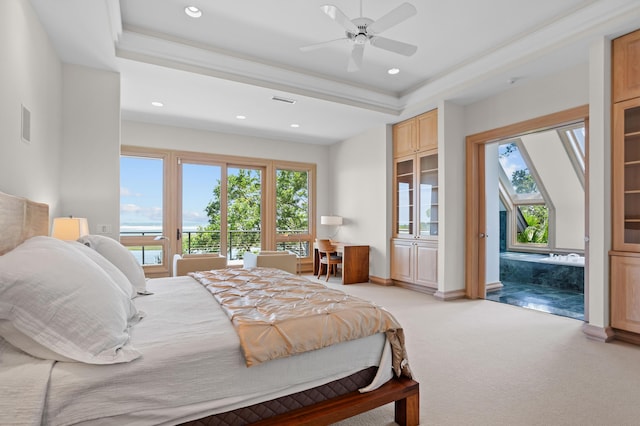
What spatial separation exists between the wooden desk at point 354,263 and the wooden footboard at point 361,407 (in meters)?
4.10

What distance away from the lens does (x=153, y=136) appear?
5.80 metres

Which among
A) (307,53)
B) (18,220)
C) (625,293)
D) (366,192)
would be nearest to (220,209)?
(366,192)

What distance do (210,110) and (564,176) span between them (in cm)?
656

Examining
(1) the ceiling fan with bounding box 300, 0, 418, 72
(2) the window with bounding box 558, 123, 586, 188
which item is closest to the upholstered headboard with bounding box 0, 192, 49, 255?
(1) the ceiling fan with bounding box 300, 0, 418, 72

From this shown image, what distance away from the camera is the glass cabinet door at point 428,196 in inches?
200

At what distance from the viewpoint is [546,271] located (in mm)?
5863

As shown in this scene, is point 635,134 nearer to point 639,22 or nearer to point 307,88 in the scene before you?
point 639,22

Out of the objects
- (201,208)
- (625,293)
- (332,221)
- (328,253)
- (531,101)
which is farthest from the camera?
(332,221)

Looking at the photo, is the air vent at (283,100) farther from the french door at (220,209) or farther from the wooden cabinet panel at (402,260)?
the wooden cabinet panel at (402,260)

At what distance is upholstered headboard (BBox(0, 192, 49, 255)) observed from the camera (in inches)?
68.7

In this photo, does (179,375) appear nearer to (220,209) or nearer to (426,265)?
(426,265)

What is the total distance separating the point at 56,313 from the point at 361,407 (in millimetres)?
1367

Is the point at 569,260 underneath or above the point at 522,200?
underneath

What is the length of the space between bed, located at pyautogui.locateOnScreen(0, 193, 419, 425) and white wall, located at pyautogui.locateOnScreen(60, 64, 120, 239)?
1.71 m
